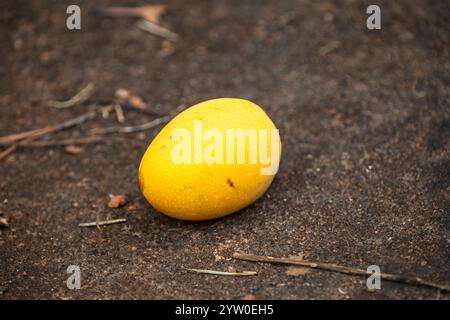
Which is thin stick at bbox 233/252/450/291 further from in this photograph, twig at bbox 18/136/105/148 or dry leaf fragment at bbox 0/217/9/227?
twig at bbox 18/136/105/148

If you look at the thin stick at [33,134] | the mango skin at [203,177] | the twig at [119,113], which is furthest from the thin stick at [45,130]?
the mango skin at [203,177]

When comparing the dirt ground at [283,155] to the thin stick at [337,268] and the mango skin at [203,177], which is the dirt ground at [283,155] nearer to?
the thin stick at [337,268]

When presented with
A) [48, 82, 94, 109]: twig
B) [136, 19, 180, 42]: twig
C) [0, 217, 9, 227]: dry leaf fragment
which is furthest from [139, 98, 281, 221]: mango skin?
[136, 19, 180, 42]: twig

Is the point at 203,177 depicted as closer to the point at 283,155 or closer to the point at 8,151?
the point at 283,155

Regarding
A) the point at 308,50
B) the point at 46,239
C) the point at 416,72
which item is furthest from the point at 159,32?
the point at 46,239

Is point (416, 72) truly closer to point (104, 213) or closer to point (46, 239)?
point (104, 213)

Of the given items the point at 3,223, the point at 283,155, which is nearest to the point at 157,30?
the point at 283,155
